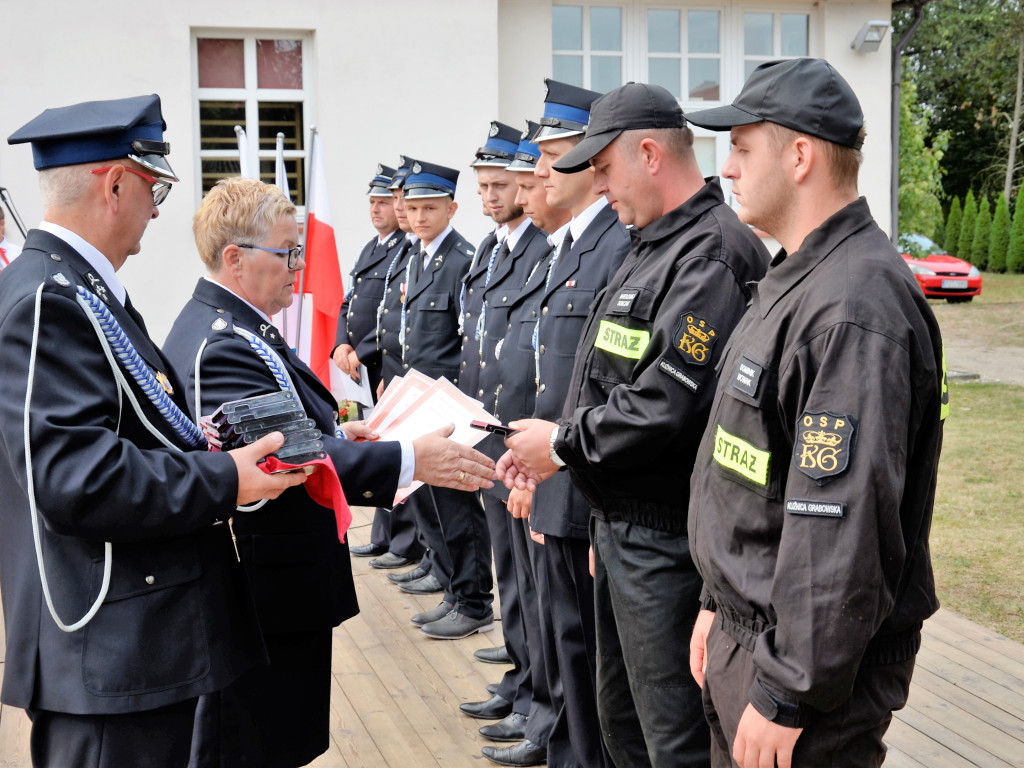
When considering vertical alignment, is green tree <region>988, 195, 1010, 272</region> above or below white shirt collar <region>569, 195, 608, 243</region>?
above

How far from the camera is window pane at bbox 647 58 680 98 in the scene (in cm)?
1133

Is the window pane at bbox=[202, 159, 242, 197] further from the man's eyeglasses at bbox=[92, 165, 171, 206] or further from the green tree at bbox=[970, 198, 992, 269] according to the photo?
the green tree at bbox=[970, 198, 992, 269]

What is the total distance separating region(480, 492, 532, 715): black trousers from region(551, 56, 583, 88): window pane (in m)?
7.51

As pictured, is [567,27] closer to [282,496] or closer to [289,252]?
→ [289,252]

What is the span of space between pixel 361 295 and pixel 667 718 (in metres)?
4.52

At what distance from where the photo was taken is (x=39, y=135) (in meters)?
2.02

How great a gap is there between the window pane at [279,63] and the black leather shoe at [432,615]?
6.57 metres

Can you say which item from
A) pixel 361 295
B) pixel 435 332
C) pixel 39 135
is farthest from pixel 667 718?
pixel 361 295

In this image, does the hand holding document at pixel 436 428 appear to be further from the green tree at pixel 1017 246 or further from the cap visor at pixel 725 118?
the green tree at pixel 1017 246

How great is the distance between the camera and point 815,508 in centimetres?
170

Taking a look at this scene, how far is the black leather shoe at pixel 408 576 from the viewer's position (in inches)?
232

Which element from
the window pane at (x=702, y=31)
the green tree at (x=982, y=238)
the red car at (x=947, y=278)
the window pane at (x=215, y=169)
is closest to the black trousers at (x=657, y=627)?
the window pane at (x=215, y=169)

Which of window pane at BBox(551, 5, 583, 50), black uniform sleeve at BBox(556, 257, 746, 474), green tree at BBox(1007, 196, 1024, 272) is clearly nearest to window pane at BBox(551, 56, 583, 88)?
window pane at BBox(551, 5, 583, 50)

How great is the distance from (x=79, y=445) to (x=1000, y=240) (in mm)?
30074
